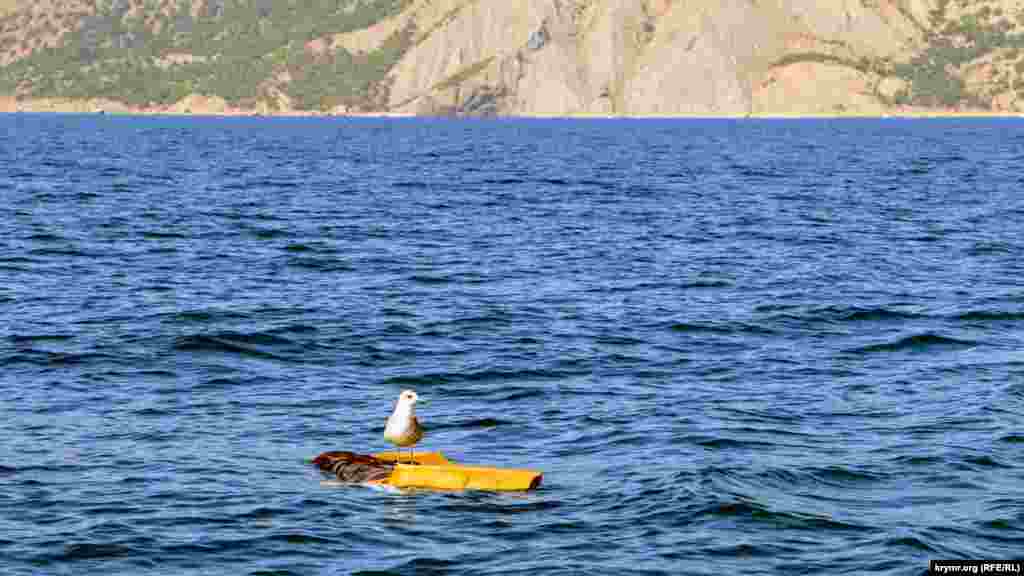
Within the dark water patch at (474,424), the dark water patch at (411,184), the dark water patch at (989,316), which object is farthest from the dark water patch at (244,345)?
the dark water patch at (411,184)

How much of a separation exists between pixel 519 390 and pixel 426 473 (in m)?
7.15

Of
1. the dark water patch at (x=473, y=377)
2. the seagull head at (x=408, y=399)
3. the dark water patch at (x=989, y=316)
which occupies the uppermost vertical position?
the seagull head at (x=408, y=399)

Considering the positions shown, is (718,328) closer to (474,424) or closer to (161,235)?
(474,424)

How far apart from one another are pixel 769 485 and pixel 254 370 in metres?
12.1

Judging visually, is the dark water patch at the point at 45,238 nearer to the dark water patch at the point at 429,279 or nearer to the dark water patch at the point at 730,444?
the dark water patch at the point at 429,279

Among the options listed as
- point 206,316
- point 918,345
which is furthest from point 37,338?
point 918,345

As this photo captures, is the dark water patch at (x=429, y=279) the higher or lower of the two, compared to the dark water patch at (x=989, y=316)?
lower

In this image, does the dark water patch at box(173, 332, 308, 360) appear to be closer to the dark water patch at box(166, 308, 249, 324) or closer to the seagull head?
the dark water patch at box(166, 308, 249, 324)

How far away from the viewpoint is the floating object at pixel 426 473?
2055cm

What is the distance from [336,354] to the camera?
103 ft

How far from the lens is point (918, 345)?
32.5 meters

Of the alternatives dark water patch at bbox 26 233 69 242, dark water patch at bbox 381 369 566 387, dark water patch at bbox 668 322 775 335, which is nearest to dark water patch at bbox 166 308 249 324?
dark water patch at bbox 381 369 566 387

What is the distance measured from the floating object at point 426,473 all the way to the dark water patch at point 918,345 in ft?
42.0

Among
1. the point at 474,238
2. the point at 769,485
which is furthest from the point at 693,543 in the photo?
the point at 474,238
